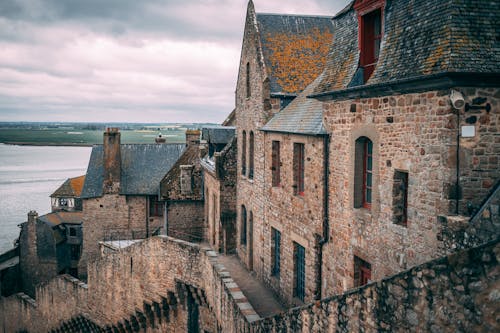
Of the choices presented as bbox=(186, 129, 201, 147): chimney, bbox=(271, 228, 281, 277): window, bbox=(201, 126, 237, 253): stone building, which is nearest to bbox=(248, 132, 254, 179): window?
bbox=(201, 126, 237, 253): stone building

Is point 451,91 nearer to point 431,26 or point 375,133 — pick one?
point 431,26

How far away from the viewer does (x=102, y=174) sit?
29469 mm

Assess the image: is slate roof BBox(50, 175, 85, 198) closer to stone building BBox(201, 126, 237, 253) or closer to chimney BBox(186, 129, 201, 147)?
chimney BBox(186, 129, 201, 147)

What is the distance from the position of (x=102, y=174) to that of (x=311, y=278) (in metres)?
20.4

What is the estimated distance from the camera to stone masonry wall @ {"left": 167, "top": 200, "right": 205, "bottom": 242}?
1041 inches

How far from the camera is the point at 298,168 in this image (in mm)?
13648

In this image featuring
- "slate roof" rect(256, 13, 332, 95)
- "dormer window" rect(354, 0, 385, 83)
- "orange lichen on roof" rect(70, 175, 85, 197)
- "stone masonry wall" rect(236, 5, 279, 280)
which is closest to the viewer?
"dormer window" rect(354, 0, 385, 83)

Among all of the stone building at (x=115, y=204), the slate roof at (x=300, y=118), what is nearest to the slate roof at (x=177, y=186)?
the stone building at (x=115, y=204)

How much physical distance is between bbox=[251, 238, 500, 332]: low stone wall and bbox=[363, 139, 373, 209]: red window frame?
3.46m

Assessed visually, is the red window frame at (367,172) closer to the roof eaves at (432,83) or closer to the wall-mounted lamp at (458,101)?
the roof eaves at (432,83)

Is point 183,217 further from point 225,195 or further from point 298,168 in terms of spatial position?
point 298,168

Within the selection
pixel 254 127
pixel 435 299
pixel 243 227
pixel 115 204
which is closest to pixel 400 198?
pixel 435 299

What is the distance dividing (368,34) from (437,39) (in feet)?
9.34

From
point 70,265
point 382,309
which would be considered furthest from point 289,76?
point 70,265
